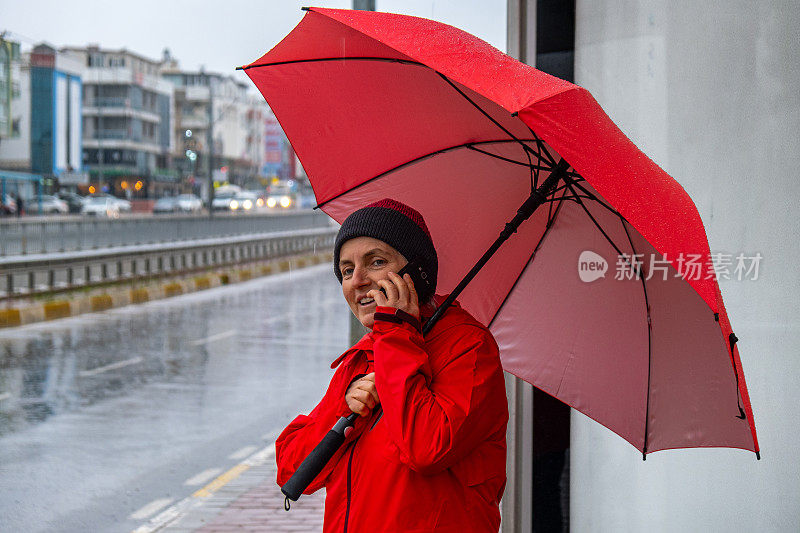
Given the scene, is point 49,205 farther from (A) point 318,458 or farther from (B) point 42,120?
(A) point 318,458

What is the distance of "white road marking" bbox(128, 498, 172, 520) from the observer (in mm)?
5578

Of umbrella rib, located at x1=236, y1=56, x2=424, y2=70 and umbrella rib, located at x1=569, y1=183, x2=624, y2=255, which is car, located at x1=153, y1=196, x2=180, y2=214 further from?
umbrella rib, located at x1=569, y1=183, x2=624, y2=255

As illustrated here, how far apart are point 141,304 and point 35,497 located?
11.7 m

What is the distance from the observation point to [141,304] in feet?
57.0

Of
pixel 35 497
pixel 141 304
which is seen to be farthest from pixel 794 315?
pixel 141 304

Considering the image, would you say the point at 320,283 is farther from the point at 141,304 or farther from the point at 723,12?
the point at 723,12

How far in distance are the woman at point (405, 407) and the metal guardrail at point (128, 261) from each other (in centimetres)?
903

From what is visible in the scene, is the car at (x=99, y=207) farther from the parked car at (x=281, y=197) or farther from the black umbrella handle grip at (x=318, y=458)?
the black umbrella handle grip at (x=318, y=458)

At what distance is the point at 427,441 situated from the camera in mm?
1662

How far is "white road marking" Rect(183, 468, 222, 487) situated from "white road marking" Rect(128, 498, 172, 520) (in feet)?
1.05

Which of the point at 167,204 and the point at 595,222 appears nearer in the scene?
the point at 595,222

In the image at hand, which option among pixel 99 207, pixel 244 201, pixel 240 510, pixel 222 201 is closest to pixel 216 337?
pixel 240 510

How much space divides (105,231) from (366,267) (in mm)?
21933

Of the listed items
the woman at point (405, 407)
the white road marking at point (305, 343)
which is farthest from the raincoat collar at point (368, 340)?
the white road marking at point (305, 343)
